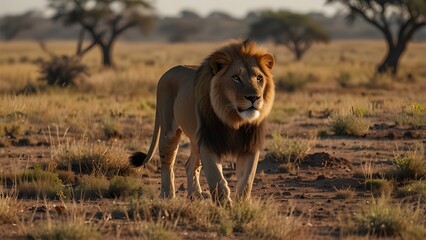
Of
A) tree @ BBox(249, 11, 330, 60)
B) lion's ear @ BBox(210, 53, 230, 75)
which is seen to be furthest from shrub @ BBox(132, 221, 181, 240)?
tree @ BBox(249, 11, 330, 60)

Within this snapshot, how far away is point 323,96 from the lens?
2388 cm

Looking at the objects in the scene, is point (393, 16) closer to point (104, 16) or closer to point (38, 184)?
point (104, 16)

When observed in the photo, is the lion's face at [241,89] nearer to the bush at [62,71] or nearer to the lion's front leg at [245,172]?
the lion's front leg at [245,172]

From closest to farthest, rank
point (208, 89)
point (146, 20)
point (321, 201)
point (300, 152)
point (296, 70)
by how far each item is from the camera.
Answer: point (208, 89)
point (321, 201)
point (300, 152)
point (296, 70)
point (146, 20)

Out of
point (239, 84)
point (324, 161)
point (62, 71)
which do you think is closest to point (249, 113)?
point (239, 84)

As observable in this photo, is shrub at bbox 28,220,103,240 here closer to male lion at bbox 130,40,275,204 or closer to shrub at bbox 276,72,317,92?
male lion at bbox 130,40,275,204

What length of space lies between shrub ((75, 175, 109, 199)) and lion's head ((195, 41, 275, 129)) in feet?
6.34

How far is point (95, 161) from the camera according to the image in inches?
427

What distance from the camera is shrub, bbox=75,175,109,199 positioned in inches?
361

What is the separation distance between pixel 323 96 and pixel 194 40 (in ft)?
317

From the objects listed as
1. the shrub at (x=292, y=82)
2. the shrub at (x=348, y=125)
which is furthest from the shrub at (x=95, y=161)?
the shrub at (x=292, y=82)

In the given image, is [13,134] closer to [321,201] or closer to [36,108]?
[36,108]

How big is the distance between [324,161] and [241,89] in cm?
451

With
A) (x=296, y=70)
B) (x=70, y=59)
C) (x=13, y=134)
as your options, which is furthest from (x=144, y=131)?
(x=296, y=70)
